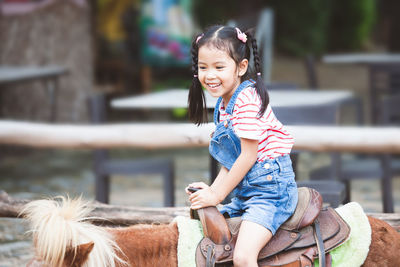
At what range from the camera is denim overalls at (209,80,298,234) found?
7.62 feet

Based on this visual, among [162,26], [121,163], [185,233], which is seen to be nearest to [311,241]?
[185,233]

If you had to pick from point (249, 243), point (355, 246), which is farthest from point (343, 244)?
point (249, 243)

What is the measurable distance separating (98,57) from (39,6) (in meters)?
3.30

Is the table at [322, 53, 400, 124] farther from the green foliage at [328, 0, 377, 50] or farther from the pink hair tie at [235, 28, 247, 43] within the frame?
the green foliage at [328, 0, 377, 50]

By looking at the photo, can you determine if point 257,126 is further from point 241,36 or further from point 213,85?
point 241,36

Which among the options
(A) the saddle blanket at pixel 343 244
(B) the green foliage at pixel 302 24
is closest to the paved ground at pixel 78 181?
(A) the saddle blanket at pixel 343 244

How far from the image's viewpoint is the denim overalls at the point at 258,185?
7.62 ft

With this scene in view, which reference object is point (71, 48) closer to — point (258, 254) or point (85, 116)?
point (85, 116)

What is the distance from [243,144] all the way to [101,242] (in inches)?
25.8

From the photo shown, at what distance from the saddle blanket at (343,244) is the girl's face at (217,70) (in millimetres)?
538

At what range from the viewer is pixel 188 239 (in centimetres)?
228

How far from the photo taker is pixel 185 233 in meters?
2.29

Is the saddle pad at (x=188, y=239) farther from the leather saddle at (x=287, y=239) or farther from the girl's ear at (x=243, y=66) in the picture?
the girl's ear at (x=243, y=66)

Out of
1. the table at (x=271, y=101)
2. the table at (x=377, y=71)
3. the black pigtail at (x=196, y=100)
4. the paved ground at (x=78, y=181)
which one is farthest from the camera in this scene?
the table at (x=377, y=71)
